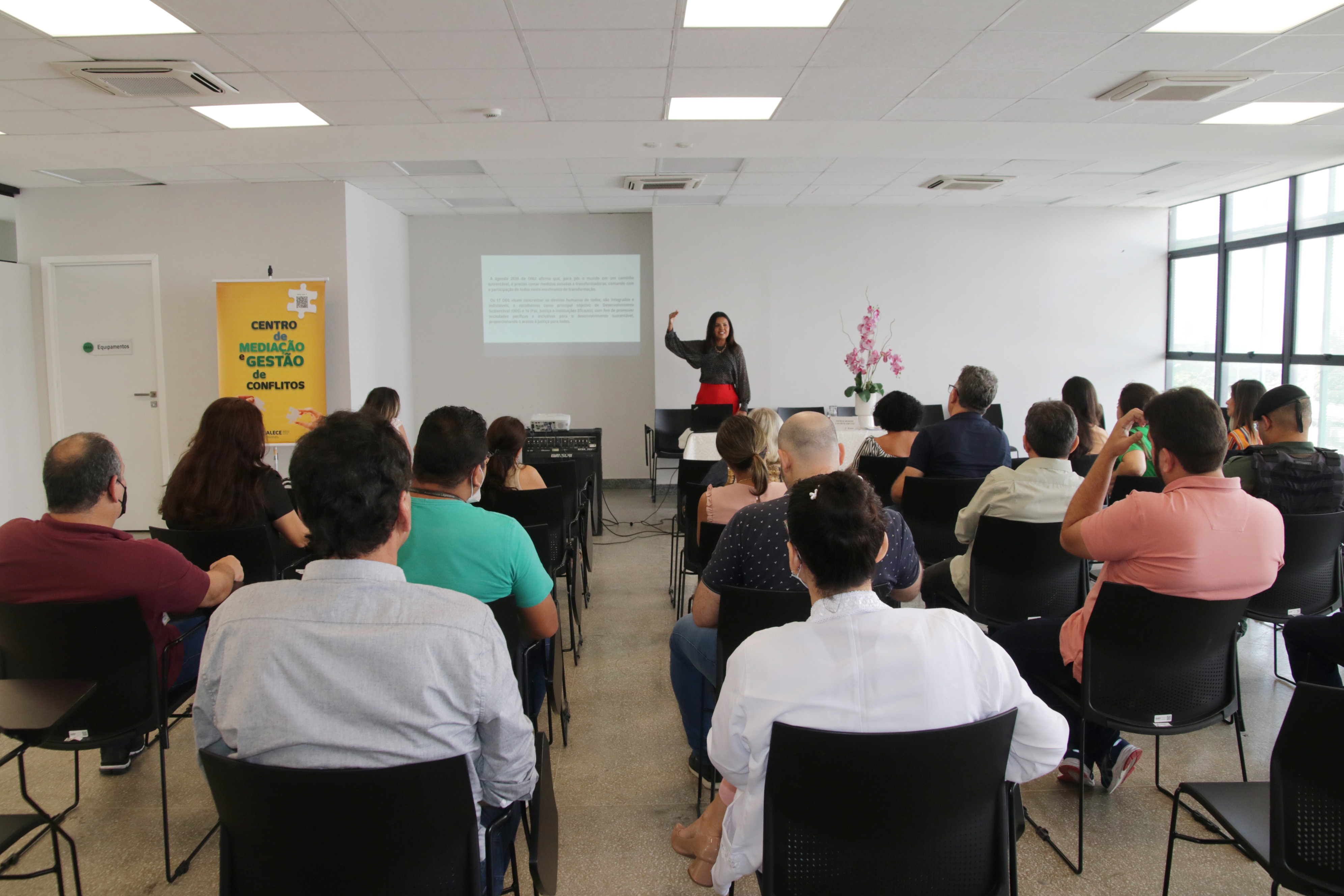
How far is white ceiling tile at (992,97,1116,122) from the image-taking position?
186 inches

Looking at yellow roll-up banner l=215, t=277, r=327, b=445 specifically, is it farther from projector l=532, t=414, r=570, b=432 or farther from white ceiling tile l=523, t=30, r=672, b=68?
white ceiling tile l=523, t=30, r=672, b=68

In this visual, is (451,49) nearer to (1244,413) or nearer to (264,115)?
→ (264,115)

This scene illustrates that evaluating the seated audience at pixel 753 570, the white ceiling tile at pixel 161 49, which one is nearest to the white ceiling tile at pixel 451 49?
the white ceiling tile at pixel 161 49

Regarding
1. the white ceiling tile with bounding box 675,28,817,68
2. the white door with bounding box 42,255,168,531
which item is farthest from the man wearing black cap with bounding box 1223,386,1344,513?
the white door with bounding box 42,255,168,531

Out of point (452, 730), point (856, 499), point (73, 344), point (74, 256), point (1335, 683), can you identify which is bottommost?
point (1335, 683)

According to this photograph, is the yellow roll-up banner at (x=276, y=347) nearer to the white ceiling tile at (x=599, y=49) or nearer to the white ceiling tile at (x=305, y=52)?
the white ceiling tile at (x=305, y=52)

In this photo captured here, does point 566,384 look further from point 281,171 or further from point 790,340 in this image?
point 281,171

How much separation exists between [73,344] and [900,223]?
7702 millimetres

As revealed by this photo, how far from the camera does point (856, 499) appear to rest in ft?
4.43

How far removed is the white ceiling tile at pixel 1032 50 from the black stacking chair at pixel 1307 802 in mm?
3358

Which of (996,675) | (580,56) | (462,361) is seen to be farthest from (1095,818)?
(462,361)

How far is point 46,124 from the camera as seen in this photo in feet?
15.9

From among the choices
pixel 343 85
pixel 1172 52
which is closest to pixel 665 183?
pixel 343 85

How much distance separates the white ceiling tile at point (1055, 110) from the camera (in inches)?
186
